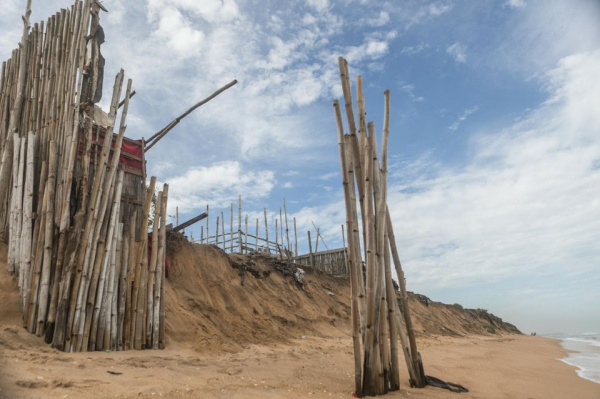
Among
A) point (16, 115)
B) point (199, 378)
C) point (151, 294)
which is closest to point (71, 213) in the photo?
point (151, 294)

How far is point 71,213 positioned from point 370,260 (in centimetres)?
534

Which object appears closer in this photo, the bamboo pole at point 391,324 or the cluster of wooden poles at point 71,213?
the bamboo pole at point 391,324

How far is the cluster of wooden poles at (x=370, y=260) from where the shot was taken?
13.9 feet

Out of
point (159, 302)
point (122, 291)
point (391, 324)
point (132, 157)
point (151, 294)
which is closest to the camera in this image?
point (391, 324)

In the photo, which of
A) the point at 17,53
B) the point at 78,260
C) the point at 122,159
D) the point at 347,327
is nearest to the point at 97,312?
the point at 78,260

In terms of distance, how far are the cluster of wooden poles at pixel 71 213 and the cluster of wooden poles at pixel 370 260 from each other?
442 cm

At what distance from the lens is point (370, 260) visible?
4.41 metres

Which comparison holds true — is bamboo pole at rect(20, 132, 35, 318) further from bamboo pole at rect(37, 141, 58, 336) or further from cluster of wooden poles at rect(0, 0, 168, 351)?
bamboo pole at rect(37, 141, 58, 336)

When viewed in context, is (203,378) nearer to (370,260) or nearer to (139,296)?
(370,260)

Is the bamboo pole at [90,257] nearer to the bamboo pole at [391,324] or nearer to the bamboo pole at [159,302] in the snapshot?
the bamboo pole at [159,302]

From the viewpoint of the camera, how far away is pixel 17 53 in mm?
9195

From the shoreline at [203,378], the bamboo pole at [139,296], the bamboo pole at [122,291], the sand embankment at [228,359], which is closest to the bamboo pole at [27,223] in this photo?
the sand embankment at [228,359]

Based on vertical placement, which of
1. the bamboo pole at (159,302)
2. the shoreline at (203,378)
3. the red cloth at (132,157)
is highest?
the red cloth at (132,157)

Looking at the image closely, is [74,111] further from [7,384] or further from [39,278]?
[7,384]
